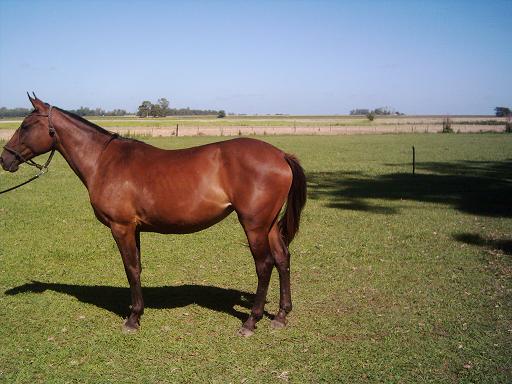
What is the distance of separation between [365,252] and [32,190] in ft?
41.6

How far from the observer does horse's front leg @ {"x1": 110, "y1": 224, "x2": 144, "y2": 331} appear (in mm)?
5375

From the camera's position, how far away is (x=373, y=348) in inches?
195

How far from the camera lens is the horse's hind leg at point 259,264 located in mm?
5184

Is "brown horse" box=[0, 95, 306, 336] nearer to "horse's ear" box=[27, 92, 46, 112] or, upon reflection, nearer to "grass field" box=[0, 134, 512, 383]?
"horse's ear" box=[27, 92, 46, 112]

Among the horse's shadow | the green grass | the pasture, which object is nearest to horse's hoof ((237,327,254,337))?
the horse's shadow

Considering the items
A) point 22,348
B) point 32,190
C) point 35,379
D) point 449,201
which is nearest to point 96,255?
point 22,348

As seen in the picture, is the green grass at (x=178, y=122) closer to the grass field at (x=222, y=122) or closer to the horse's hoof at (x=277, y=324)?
the grass field at (x=222, y=122)

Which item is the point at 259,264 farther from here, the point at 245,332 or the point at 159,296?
the point at 159,296

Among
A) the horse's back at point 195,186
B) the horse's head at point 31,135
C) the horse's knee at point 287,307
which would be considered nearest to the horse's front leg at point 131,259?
the horse's back at point 195,186

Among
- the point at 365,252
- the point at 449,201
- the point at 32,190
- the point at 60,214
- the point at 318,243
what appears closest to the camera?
the point at 365,252

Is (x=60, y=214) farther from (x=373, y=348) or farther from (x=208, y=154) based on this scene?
(x=373, y=348)

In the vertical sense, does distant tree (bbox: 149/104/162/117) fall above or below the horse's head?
above

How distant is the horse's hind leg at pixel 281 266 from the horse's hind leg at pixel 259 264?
10.7 inches

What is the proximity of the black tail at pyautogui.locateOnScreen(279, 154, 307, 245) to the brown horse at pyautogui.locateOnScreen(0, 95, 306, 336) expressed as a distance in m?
0.01
